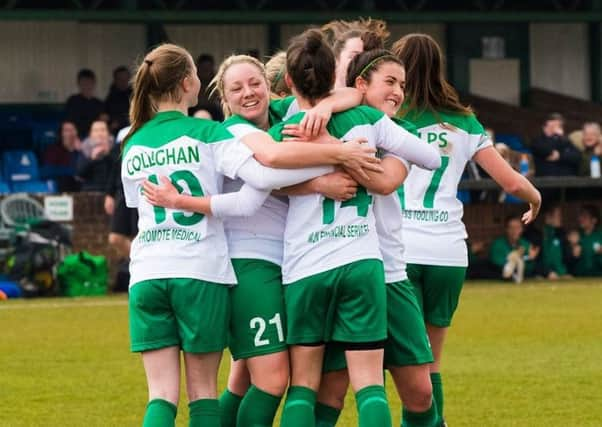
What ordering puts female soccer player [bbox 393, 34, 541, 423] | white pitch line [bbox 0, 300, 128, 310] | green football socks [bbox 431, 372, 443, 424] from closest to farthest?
female soccer player [bbox 393, 34, 541, 423], green football socks [bbox 431, 372, 443, 424], white pitch line [bbox 0, 300, 128, 310]

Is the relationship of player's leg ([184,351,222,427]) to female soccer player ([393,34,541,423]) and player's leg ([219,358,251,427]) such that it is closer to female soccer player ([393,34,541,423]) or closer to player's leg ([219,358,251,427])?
player's leg ([219,358,251,427])

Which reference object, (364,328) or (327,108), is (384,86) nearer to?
(327,108)

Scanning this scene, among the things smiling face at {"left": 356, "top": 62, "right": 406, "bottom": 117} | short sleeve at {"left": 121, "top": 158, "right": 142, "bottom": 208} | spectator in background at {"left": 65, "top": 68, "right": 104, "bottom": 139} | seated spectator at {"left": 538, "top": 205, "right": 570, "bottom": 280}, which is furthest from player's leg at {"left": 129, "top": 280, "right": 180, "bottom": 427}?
spectator in background at {"left": 65, "top": 68, "right": 104, "bottom": 139}

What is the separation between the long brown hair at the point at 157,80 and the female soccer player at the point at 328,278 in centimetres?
43

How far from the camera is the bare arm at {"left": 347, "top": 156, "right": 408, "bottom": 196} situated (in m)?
6.14

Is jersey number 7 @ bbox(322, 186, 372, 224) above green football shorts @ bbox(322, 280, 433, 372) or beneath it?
above

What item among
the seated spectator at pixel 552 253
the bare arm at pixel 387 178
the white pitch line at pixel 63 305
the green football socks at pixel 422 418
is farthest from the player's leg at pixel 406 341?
the seated spectator at pixel 552 253

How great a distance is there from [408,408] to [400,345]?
1.33 ft

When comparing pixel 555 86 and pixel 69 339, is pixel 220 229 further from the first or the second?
pixel 555 86

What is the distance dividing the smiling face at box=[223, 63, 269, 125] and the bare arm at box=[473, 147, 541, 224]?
4.33 feet

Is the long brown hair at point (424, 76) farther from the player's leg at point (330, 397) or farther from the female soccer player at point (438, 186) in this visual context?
the player's leg at point (330, 397)

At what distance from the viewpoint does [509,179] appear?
23.0 feet

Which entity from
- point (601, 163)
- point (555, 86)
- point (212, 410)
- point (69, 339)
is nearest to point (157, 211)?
point (212, 410)

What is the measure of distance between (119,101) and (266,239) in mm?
17332
